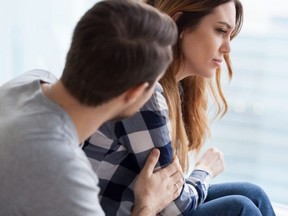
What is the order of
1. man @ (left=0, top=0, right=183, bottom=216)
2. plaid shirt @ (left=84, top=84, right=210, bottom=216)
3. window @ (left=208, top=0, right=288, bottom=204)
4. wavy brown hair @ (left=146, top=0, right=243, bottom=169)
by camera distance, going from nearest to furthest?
man @ (left=0, top=0, right=183, bottom=216), plaid shirt @ (left=84, top=84, right=210, bottom=216), wavy brown hair @ (left=146, top=0, right=243, bottom=169), window @ (left=208, top=0, right=288, bottom=204)

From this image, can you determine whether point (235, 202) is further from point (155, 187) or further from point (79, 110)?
point (79, 110)

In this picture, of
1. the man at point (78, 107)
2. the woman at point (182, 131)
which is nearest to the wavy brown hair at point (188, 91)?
the woman at point (182, 131)

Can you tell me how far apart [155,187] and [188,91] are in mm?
424

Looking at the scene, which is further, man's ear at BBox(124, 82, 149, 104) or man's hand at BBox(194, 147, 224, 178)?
man's hand at BBox(194, 147, 224, 178)

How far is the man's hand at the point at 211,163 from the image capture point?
1.44 m

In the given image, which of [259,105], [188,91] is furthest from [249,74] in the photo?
[188,91]

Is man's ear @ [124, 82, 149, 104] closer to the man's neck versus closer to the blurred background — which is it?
the man's neck

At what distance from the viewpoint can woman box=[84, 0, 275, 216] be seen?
3.84 feet

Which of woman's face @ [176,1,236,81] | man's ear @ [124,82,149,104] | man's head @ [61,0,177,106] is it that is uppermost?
man's head @ [61,0,177,106]

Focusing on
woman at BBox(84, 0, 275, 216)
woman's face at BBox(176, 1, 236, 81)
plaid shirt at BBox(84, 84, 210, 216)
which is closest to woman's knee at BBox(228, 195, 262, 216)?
woman at BBox(84, 0, 275, 216)

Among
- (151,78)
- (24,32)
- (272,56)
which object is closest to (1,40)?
(24,32)

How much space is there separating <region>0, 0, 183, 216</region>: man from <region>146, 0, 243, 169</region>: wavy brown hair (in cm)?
40

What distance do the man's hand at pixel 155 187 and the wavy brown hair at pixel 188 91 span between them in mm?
139

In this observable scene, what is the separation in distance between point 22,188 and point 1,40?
1393mm
